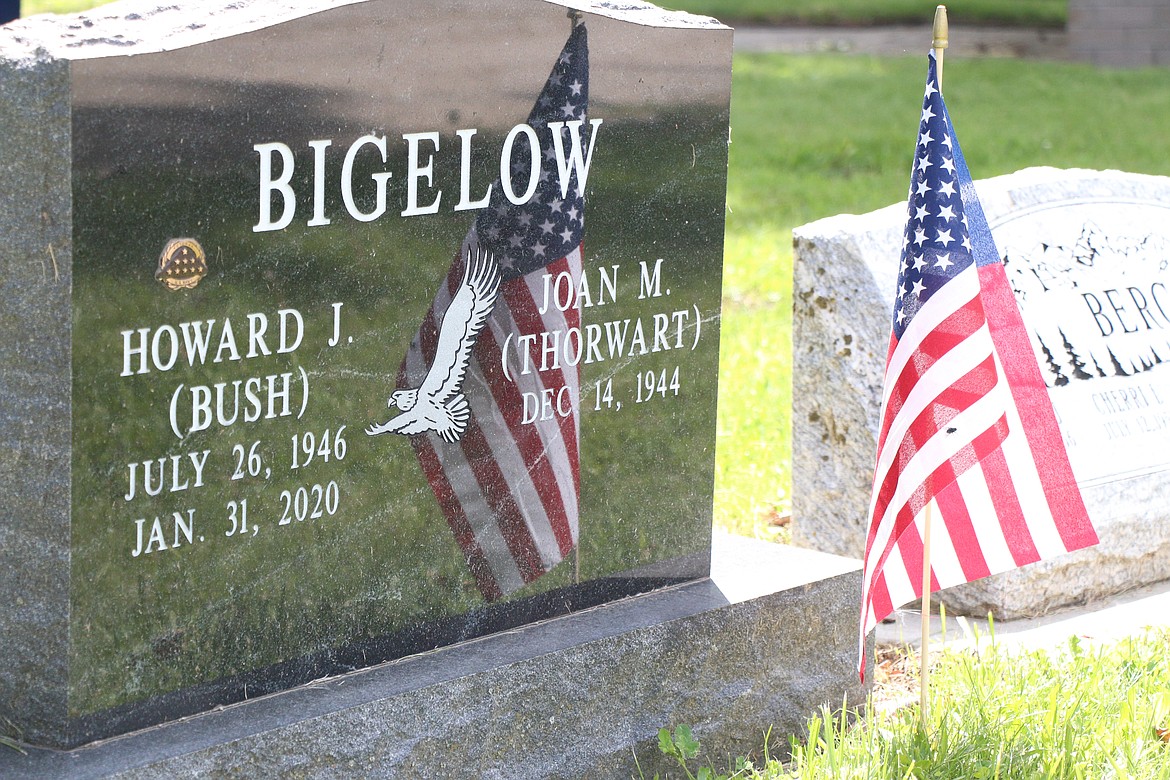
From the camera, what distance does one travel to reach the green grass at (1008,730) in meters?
3.17

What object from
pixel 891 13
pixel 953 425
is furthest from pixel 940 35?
pixel 891 13

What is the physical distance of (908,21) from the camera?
21000 millimetres

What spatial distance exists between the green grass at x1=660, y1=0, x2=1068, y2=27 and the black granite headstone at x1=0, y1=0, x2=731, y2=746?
57.9ft

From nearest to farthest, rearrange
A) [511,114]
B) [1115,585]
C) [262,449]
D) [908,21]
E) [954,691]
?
[262,449]
[511,114]
[954,691]
[1115,585]
[908,21]

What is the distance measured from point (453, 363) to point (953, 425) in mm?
1030

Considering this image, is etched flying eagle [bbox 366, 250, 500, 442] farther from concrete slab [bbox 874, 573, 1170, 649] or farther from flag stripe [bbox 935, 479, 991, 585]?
concrete slab [bbox 874, 573, 1170, 649]

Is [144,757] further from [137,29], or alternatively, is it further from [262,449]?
[137,29]

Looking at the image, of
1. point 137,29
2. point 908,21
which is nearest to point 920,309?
point 137,29

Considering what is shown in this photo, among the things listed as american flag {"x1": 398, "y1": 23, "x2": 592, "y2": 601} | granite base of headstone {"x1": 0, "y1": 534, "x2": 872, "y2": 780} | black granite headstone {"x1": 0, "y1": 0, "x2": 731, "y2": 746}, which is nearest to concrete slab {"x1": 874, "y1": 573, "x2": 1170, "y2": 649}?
granite base of headstone {"x1": 0, "y1": 534, "x2": 872, "y2": 780}

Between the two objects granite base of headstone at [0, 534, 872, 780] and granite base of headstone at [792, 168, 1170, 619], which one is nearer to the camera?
granite base of headstone at [0, 534, 872, 780]

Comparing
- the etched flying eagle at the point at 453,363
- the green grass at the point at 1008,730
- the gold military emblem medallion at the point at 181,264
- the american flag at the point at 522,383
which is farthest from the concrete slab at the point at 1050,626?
the gold military emblem medallion at the point at 181,264

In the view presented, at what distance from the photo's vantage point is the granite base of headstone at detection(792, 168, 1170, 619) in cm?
447

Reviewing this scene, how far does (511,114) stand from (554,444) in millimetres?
706

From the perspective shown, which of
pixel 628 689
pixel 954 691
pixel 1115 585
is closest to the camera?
pixel 628 689
